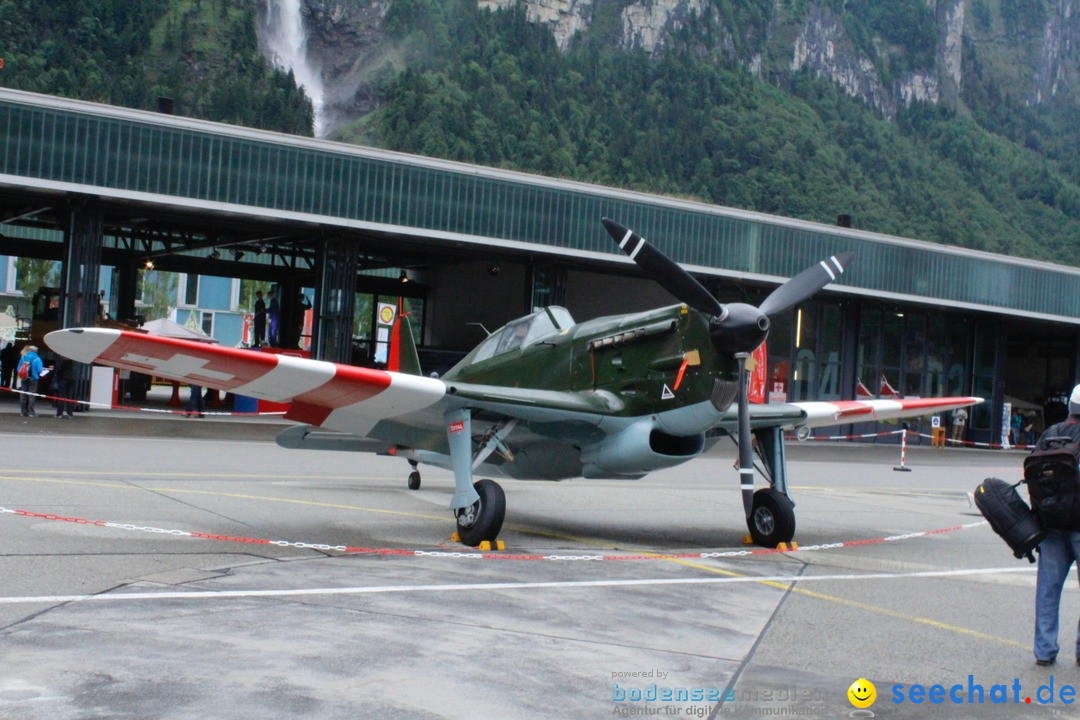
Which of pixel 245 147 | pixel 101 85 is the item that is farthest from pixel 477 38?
pixel 245 147

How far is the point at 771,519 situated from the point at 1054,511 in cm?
486

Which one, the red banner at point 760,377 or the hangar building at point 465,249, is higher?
the hangar building at point 465,249

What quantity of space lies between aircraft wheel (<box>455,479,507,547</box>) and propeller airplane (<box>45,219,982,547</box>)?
0.04 feet

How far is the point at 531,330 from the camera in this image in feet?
38.4

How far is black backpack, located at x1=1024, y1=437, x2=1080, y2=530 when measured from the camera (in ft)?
19.2

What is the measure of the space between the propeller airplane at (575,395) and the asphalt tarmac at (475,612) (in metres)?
0.77

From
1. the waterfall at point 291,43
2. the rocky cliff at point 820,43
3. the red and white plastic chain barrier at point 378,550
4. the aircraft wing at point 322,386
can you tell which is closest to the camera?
the aircraft wing at point 322,386

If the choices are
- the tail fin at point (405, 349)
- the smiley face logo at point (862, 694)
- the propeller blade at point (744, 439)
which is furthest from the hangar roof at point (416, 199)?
the smiley face logo at point (862, 694)

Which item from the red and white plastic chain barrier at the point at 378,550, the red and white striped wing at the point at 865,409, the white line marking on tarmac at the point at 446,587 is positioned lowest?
the red and white plastic chain barrier at the point at 378,550

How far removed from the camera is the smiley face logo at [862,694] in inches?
193

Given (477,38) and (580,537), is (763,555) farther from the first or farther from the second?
(477,38)

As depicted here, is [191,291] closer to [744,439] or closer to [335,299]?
[335,299]

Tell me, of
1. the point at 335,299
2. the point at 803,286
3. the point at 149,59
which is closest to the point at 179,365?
the point at 803,286

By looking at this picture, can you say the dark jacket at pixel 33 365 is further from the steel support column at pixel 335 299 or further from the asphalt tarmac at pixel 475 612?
the asphalt tarmac at pixel 475 612
